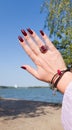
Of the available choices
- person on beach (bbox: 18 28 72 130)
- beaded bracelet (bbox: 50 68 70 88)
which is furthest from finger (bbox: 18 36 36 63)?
beaded bracelet (bbox: 50 68 70 88)

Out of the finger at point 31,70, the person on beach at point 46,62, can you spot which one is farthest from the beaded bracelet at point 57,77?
the finger at point 31,70

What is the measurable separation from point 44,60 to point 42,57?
0.02m

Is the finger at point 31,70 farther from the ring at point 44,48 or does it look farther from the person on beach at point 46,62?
the ring at point 44,48

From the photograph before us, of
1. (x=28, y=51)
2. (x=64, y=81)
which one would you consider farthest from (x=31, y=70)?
(x=64, y=81)

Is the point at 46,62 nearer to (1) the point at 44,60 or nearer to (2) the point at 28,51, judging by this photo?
(1) the point at 44,60

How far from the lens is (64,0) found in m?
19.9

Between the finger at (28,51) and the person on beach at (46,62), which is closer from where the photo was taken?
the person on beach at (46,62)

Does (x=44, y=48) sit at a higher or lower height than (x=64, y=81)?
higher

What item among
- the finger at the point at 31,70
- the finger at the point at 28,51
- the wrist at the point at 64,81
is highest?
the finger at the point at 28,51

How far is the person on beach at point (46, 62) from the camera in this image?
1.53 m

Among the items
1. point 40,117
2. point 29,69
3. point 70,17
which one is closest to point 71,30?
point 70,17

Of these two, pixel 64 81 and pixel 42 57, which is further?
pixel 42 57

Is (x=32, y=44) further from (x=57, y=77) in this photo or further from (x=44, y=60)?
(x=57, y=77)

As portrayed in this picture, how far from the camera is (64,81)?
148cm
